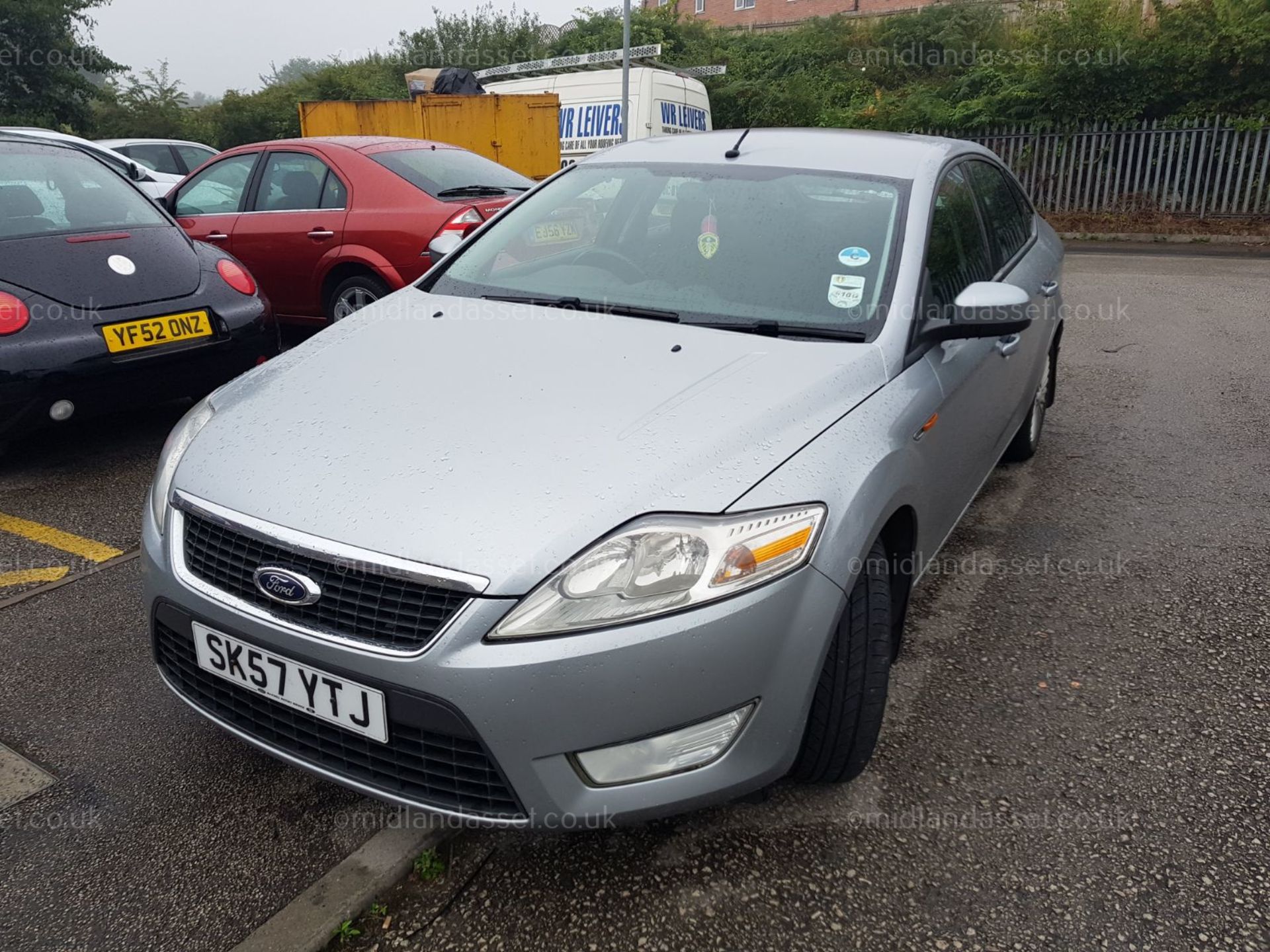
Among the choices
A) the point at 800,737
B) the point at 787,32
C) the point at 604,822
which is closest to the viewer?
the point at 604,822

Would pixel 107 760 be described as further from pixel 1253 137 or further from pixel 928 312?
pixel 1253 137

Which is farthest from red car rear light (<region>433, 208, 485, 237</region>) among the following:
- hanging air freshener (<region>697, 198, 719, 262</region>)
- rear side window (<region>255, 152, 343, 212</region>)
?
hanging air freshener (<region>697, 198, 719, 262</region>)

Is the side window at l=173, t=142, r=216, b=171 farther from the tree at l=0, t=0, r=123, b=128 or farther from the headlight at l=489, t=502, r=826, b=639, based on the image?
the tree at l=0, t=0, r=123, b=128

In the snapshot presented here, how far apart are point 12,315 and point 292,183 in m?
2.89

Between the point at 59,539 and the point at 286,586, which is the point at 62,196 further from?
the point at 286,586

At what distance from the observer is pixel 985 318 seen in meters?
2.63

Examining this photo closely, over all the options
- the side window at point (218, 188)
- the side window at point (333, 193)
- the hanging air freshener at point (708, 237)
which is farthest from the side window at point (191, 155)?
the hanging air freshener at point (708, 237)

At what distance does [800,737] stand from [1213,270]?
38.7 ft

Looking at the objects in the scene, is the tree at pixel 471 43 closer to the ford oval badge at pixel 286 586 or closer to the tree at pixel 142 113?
the tree at pixel 142 113

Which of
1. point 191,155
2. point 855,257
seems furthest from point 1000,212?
point 191,155

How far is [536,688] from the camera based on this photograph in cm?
176

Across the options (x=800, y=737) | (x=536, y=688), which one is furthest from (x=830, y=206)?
(x=536, y=688)

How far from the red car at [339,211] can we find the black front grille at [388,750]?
4215 millimetres

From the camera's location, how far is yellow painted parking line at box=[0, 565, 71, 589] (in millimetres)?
3455
